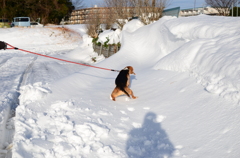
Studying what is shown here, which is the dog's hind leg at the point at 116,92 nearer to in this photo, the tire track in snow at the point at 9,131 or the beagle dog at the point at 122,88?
the beagle dog at the point at 122,88

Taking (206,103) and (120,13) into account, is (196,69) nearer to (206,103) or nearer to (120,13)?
(206,103)

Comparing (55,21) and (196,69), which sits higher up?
(55,21)

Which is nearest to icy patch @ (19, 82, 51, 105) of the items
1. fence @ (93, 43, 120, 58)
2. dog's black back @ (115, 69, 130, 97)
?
dog's black back @ (115, 69, 130, 97)

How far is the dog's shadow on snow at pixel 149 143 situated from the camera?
4359 millimetres

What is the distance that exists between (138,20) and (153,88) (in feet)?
42.6

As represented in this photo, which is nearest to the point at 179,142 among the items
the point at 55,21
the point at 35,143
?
the point at 35,143

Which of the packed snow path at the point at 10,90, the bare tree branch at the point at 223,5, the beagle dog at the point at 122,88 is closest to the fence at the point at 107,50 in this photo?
the packed snow path at the point at 10,90

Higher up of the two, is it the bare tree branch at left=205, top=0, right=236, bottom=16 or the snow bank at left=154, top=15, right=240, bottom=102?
the bare tree branch at left=205, top=0, right=236, bottom=16

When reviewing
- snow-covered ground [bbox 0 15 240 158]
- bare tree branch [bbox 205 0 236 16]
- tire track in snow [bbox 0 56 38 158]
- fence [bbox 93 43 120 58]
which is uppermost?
bare tree branch [bbox 205 0 236 16]

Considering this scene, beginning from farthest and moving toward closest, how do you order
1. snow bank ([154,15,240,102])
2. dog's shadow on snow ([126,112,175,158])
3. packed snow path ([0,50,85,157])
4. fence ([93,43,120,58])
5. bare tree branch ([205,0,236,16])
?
bare tree branch ([205,0,236,16]) → fence ([93,43,120,58]) → snow bank ([154,15,240,102]) → packed snow path ([0,50,85,157]) → dog's shadow on snow ([126,112,175,158])

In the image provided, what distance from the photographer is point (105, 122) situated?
552cm

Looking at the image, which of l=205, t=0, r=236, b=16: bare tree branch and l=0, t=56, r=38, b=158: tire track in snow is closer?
l=0, t=56, r=38, b=158: tire track in snow

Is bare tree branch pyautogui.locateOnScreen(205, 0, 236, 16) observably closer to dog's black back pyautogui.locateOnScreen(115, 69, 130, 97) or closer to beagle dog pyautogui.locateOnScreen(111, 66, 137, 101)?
dog's black back pyautogui.locateOnScreen(115, 69, 130, 97)

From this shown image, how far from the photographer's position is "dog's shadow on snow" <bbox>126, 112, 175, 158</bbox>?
172 inches
